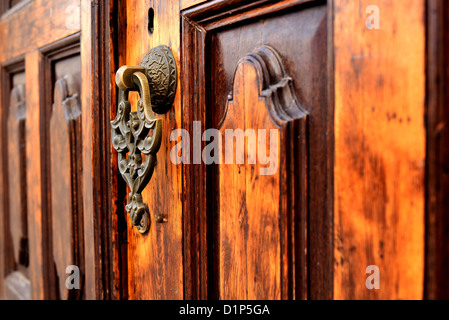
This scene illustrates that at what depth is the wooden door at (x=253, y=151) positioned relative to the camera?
315mm

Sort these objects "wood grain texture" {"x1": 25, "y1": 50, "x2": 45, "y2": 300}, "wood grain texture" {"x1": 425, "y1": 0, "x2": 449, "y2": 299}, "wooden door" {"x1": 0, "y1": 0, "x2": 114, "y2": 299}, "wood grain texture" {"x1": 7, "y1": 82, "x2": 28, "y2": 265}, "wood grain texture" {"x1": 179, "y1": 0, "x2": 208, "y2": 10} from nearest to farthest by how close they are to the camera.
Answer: "wood grain texture" {"x1": 425, "y1": 0, "x2": 449, "y2": 299} → "wood grain texture" {"x1": 179, "y1": 0, "x2": 208, "y2": 10} → "wooden door" {"x1": 0, "y1": 0, "x2": 114, "y2": 299} → "wood grain texture" {"x1": 25, "y1": 50, "x2": 45, "y2": 300} → "wood grain texture" {"x1": 7, "y1": 82, "x2": 28, "y2": 265}

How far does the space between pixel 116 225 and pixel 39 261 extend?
1.25ft

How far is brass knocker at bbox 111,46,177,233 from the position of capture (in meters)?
0.53

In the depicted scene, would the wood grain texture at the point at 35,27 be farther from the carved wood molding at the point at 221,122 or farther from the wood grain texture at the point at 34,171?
the carved wood molding at the point at 221,122

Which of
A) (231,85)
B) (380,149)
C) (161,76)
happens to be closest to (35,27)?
(161,76)

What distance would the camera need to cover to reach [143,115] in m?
0.54

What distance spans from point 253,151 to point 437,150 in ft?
0.69

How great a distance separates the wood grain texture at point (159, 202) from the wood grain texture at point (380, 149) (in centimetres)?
27

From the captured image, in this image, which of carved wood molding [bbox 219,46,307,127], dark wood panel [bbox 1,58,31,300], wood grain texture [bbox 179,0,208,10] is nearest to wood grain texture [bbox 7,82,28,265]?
dark wood panel [bbox 1,58,31,300]

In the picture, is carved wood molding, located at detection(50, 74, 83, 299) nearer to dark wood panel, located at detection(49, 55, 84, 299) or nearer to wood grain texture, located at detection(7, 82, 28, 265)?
dark wood panel, located at detection(49, 55, 84, 299)

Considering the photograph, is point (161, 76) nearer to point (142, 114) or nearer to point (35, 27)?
point (142, 114)

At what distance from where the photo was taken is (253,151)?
46 cm

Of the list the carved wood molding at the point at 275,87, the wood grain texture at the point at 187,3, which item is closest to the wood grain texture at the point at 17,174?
the wood grain texture at the point at 187,3

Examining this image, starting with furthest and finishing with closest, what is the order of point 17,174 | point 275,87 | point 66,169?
point 17,174, point 66,169, point 275,87
